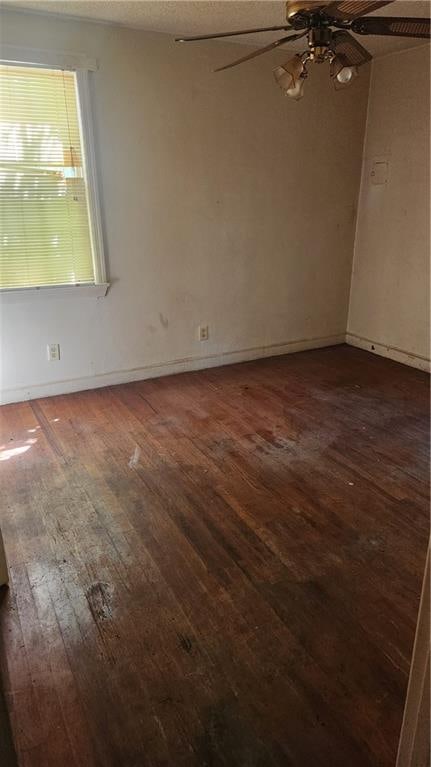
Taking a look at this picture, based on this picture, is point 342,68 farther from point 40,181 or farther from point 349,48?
point 40,181

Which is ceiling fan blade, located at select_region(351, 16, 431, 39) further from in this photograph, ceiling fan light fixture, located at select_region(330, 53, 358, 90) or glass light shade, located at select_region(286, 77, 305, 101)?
glass light shade, located at select_region(286, 77, 305, 101)

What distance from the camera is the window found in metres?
3.03

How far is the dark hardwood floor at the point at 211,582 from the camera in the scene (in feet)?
4.58

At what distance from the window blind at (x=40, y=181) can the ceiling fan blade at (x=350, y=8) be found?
2.03m

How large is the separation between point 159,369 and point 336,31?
2.67 metres

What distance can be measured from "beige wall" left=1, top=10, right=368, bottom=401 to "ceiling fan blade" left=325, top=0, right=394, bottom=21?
198cm

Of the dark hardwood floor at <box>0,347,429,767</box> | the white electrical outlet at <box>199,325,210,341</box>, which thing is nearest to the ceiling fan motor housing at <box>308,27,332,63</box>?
the dark hardwood floor at <box>0,347,429,767</box>

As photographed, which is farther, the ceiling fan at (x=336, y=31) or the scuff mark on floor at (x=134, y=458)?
the scuff mark on floor at (x=134, y=458)

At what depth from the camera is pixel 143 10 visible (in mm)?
2863

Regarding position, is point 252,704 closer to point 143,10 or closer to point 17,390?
point 17,390

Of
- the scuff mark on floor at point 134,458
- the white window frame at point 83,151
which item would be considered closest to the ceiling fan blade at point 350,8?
the white window frame at point 83,151

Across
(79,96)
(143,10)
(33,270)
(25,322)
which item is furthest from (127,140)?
(25,322)

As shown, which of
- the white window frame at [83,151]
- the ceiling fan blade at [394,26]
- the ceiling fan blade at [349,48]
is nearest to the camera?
the ceiling fan blade at [394,26]

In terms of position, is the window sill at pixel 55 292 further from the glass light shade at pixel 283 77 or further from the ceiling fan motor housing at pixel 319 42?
the ceiling fan motor housing at pixel 319 42
